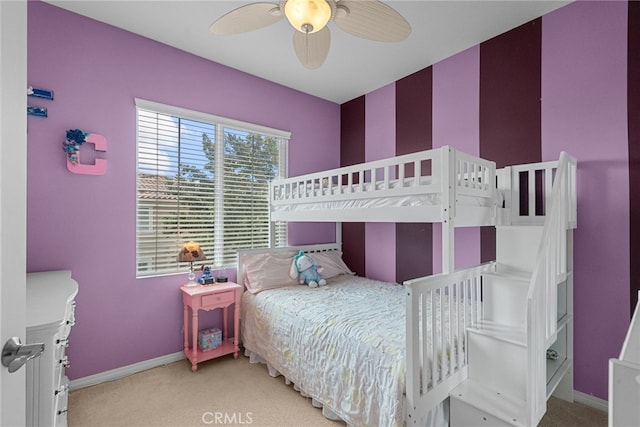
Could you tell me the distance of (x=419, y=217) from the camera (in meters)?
→ 1.85

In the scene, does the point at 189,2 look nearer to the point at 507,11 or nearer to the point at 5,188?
the point at 5,188

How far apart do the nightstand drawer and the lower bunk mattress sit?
213mm

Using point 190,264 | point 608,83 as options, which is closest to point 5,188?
point 190,264

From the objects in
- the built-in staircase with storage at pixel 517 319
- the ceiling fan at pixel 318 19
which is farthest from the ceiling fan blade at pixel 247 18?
the built-in staircase with storage at pixel 517 319

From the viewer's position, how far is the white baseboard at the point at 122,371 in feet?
7.24

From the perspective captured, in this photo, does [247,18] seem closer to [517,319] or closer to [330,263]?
[517,319]

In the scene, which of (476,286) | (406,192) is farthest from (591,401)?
(406,192)

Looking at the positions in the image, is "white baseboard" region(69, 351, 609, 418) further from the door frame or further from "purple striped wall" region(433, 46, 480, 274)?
the door frame

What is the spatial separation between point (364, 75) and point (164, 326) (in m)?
3.16

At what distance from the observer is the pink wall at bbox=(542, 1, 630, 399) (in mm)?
1967

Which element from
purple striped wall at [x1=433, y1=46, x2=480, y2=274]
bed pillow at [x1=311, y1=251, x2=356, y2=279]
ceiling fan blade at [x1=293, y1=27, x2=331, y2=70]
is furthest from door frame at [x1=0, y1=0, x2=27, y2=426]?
purple striped wall at [x1=433, y1=46, x2=480, y2=274]

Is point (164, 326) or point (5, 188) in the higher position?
point (5, 188)

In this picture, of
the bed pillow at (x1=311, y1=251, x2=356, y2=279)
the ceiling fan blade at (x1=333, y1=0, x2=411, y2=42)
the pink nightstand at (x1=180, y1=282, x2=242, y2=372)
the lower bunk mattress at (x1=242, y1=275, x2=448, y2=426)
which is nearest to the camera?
the ceiling fan blade at (x1=333, y1=0, x2=411, y2=42)

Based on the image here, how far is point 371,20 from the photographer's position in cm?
160
